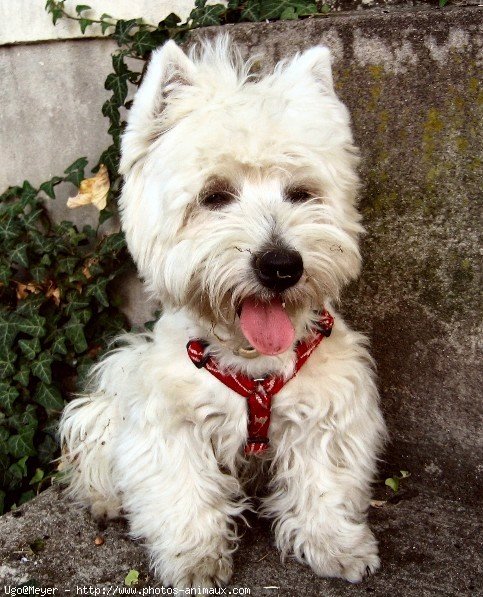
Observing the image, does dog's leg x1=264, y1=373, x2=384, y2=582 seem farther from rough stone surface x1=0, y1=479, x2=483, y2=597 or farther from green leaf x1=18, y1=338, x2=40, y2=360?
green leaf x1=18, y1=338, x2=40, y2=360

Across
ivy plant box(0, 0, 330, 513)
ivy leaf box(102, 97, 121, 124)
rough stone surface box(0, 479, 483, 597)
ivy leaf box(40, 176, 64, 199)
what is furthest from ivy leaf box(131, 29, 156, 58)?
rough stone surface box(0, 479, 483, 597)

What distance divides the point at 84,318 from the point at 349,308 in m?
1.58

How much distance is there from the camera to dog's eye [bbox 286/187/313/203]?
2201 mm

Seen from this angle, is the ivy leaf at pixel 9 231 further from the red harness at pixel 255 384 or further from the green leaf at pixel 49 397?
the red harness at pixel 255 384

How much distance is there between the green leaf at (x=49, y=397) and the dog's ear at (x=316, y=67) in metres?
2.21

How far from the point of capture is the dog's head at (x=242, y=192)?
79.7 inches

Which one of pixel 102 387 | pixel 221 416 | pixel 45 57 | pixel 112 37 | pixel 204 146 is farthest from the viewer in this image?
pixel 45 57

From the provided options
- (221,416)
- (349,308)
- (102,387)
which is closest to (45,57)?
(102,387)

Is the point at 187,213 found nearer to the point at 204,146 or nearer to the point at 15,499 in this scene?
the point at 204,146

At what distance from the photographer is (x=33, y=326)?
370 cm

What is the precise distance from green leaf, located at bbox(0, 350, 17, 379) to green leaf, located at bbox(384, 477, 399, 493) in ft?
6.72

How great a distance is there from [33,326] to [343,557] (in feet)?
7.13

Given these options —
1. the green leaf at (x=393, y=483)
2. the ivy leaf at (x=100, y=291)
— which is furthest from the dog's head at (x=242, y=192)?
the ivy leaf at (x=100, y=291)

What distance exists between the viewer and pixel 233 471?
8.09 ft
